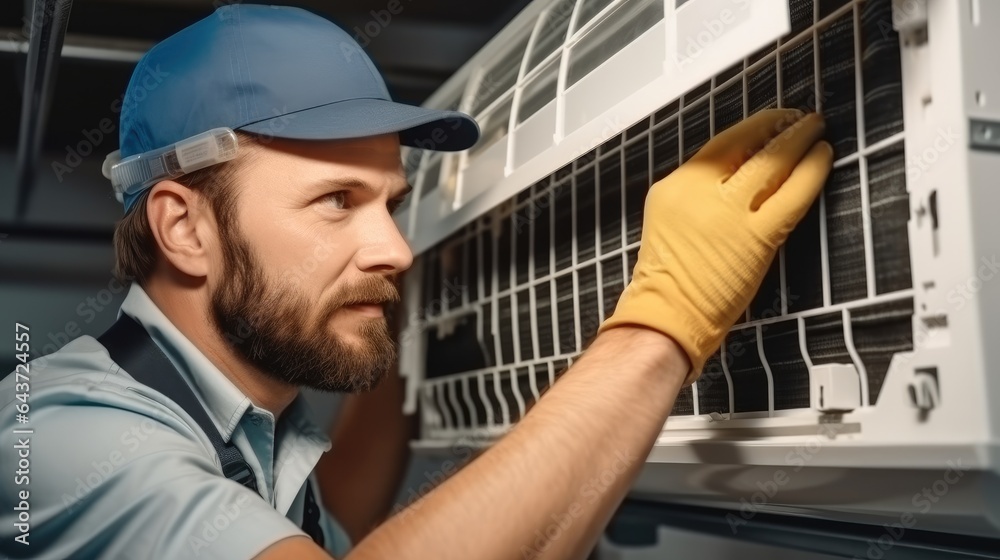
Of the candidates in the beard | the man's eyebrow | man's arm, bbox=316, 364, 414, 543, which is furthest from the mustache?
man's arm, bbox=316, 364, 414, 543

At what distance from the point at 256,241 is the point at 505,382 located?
48 cm

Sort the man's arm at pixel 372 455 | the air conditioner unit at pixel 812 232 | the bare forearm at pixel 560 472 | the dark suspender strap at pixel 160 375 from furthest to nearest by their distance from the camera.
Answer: the man's arm at pixel 372 455, the dark suspender strap at pixel 160 375, the bare forearm at pixel 560 472, the air conditioner unit at pixel 812 232

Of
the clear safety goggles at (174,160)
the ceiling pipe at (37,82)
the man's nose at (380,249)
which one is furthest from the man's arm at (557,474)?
the ceiling pipe at (37,82)

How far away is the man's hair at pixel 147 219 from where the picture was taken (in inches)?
40.7

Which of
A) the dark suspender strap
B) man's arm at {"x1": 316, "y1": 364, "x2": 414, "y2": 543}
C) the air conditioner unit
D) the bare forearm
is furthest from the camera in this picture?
man's arm at {"x1": 316, "y1": 364, "x2": 414, "y2": 543}

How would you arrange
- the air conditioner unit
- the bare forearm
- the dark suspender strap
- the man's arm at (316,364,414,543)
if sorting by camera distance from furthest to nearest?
the man's arm at (316,364,414,543)
the dark suspender strap
the bare forearm
the air conditioner unit

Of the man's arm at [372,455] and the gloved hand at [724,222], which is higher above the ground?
the gloved hand at [724,222]

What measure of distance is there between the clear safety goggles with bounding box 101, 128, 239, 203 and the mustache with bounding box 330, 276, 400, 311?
0.22 m

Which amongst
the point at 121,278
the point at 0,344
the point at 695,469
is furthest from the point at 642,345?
the point at 0,344

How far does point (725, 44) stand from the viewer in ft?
2.35

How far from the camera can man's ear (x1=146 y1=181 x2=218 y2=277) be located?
1.05 metres

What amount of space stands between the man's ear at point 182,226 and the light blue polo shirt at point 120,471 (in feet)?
0.26

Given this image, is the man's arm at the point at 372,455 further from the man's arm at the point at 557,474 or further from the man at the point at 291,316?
the man's arm at the point at 557,474

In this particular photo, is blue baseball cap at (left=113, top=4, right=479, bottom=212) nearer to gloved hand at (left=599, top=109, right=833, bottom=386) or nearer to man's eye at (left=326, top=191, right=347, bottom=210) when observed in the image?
man's eye at (left=326, top=191, right=347, bottom=210)
